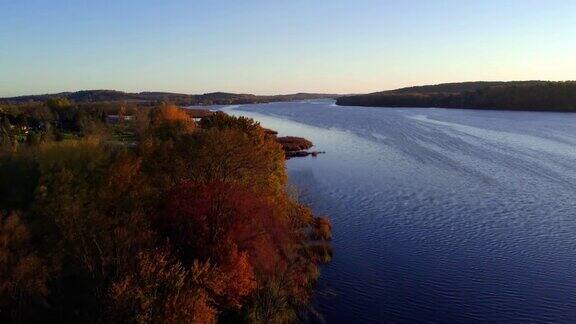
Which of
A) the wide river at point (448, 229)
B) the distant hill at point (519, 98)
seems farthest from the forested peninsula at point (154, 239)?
the distant hill at point (519, 98)

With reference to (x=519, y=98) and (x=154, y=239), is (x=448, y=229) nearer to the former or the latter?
(x=154, y=239)

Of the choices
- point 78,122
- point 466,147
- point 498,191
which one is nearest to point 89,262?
point 498,191

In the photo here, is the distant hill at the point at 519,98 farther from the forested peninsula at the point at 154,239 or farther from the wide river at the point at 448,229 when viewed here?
the forested peninsula at the point at 154,239

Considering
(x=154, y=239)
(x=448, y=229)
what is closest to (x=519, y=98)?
(x=448, y=229)

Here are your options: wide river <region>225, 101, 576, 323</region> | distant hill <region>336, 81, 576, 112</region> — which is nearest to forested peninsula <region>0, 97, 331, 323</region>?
wide river <region>225, 101, 576, 323</region>

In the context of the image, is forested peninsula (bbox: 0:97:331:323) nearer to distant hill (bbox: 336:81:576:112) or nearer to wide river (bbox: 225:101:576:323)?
wide river (bbox: 225:101:576:323)
